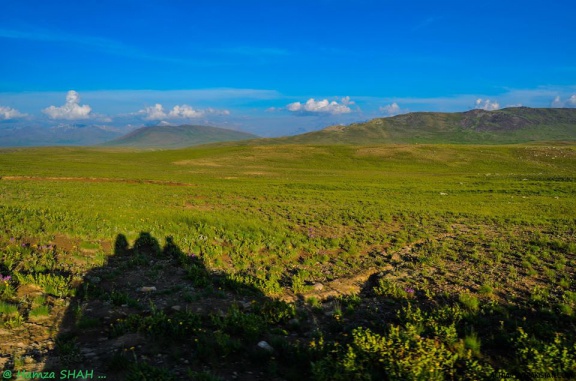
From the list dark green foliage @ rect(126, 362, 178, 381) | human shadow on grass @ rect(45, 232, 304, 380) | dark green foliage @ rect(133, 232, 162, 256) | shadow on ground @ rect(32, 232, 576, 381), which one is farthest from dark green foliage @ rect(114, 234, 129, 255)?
dark green foliage @ rect(126, 362, 178, 381)

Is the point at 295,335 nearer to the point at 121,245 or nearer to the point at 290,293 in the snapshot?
the point at 290,293

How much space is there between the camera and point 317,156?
11788 centimetres

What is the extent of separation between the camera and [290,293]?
43.5 ft

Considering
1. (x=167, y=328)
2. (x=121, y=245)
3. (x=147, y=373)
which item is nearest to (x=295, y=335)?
(x=167, y=328)

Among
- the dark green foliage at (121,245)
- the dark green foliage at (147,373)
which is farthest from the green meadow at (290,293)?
the dark green foliage at (121,245)

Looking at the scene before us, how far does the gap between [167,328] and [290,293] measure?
5.36 metres

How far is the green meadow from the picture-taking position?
7684 millimetres

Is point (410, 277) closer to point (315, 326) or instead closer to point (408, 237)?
point (315, 326)

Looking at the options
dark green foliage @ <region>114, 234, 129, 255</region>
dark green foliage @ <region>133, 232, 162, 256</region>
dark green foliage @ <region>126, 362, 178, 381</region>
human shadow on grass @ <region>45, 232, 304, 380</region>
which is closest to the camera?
dark green foliage @ <region>126, 362, 178, 381</region>

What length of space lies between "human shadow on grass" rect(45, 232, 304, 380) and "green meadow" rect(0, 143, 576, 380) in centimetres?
5

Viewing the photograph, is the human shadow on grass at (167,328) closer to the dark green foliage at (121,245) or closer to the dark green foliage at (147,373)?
the dark green foliage at (147,373)

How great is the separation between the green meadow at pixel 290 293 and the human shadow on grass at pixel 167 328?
0.16 ft

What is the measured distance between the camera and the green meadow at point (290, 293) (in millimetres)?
7684

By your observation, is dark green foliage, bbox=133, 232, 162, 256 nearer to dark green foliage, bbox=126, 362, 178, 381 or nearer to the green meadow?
the green meadow
